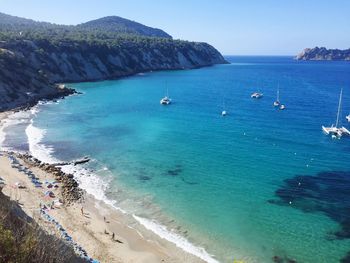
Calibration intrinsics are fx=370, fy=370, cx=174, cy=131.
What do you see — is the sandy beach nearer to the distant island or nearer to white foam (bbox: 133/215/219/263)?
white foam (bbox: 133/215/219/263)

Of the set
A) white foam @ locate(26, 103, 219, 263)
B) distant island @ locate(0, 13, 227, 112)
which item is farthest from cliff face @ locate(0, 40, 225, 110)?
white foam @ locate(26, 103, 219, 263)

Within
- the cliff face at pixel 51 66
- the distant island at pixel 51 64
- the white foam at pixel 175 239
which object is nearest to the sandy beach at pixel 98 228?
the white foam at pixel 175 239

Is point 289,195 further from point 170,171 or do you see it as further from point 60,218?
point 60,218

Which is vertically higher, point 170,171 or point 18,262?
point 18,262

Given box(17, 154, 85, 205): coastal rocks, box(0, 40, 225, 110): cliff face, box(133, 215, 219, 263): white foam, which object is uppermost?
box(0, 40, 225, 110): cliff face

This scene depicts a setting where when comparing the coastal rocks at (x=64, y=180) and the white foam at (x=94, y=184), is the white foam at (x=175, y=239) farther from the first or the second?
the coastal rocks at (x=64, y=180)

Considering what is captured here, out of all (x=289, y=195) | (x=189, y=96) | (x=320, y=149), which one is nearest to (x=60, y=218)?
(x=289, y=195)
